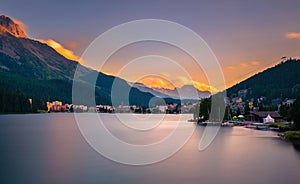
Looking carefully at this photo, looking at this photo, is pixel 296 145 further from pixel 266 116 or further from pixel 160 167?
pixel 266 116

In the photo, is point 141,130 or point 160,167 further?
point 141,130

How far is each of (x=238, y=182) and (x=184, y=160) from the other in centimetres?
908

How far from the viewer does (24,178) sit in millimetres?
21875

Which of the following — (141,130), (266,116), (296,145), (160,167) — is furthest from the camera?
(266,116)

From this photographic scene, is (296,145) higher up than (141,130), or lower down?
lower down

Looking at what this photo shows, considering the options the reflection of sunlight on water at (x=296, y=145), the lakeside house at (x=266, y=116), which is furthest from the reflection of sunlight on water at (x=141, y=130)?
the reflection of sunlight on water at (x=296, y=145)

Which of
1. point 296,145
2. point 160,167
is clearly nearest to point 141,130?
point 296,145

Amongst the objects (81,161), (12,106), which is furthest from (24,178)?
(12,106)

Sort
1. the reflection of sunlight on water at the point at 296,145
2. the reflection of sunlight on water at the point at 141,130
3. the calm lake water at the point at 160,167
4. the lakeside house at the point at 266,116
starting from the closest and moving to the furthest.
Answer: the calm lake water at the point at 160,167, the reflection of sunlight on water at the point at 296,145, the reflection of sunlight on water at the point at 141,130, the lakeside house at the point at 266,116

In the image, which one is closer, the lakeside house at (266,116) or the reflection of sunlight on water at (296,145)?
the reflection of sunlight on water at (296,145)

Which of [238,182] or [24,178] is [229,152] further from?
[24,178]

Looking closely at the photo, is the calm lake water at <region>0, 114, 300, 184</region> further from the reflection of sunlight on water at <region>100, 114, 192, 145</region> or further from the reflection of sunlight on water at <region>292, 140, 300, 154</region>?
the reflection of sunlight on water at <region>100, 114, 192, 145</region>

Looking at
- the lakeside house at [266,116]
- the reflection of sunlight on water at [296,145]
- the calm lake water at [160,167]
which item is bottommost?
the calm lake water at [160,167]

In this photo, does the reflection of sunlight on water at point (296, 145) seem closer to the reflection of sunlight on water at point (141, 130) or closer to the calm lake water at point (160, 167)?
the calm lake water at point (160, 167)
